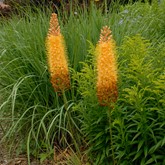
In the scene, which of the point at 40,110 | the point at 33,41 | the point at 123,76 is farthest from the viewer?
the point at 33,41

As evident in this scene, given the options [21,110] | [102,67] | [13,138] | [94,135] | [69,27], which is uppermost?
[102,67]

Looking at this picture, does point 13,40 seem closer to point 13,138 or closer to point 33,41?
point 33,41

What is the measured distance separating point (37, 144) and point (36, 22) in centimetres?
160

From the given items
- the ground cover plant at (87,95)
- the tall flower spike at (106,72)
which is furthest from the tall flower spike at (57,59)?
the tall flower spike at (106,72)

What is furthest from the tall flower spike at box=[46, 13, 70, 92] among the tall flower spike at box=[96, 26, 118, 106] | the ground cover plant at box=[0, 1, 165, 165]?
the tall flower spike at box=[96, 26, 118, 106]

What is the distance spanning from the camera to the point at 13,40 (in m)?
4.88

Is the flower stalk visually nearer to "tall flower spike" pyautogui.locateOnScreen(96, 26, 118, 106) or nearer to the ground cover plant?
"tall flower spike" pyautogui.locateOnScreen(96, 26, 118, 106)

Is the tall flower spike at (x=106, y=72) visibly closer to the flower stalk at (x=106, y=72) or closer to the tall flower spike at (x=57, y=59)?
the flower stalk at (x=106, y=72)

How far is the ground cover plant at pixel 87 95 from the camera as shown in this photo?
129 inches

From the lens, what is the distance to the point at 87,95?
358 centimetres

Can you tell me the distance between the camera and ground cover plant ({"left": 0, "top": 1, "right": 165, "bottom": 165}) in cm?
329

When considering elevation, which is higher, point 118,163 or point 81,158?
point 118,163

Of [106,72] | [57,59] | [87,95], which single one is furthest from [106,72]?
[87,95]

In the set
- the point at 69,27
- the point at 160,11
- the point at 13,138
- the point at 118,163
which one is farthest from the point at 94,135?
the point at 160,11
